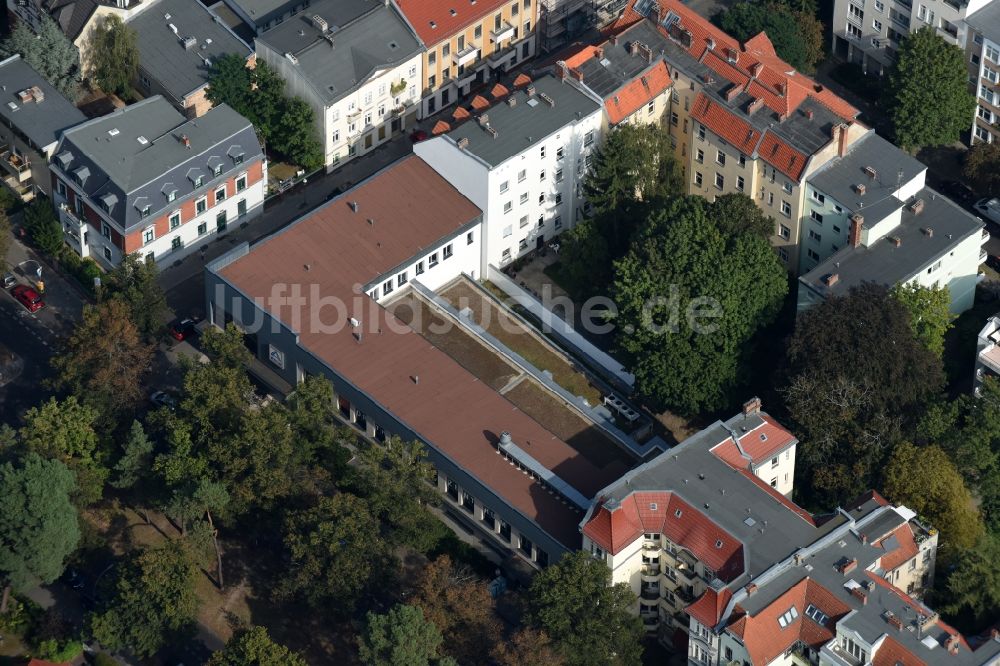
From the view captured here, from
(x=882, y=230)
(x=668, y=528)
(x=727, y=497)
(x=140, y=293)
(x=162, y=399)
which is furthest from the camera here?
(x=882, y=230)

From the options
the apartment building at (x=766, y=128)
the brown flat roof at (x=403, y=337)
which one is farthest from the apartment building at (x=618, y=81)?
the brown flat roof at (x=403, y=337)

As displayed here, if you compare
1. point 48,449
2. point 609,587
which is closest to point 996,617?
point 609,587

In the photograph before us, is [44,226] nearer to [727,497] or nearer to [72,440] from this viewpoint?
[72,440]

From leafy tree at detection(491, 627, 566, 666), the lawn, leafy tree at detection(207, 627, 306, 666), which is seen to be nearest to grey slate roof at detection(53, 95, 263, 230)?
the lawn

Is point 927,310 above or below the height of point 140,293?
above

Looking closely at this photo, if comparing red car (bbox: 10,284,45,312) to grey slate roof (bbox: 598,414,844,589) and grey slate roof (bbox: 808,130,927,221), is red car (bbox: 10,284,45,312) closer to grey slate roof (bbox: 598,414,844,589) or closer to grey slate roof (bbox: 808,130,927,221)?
grey slate roof (bbox: 598,414,844,589)

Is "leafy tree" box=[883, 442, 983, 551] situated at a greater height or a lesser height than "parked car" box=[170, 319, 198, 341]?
greater

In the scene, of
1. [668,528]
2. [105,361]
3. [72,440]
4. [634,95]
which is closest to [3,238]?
[105,361]

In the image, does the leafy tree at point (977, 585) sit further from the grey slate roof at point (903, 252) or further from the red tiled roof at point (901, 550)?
the grey slate roof at point (903, 252)
